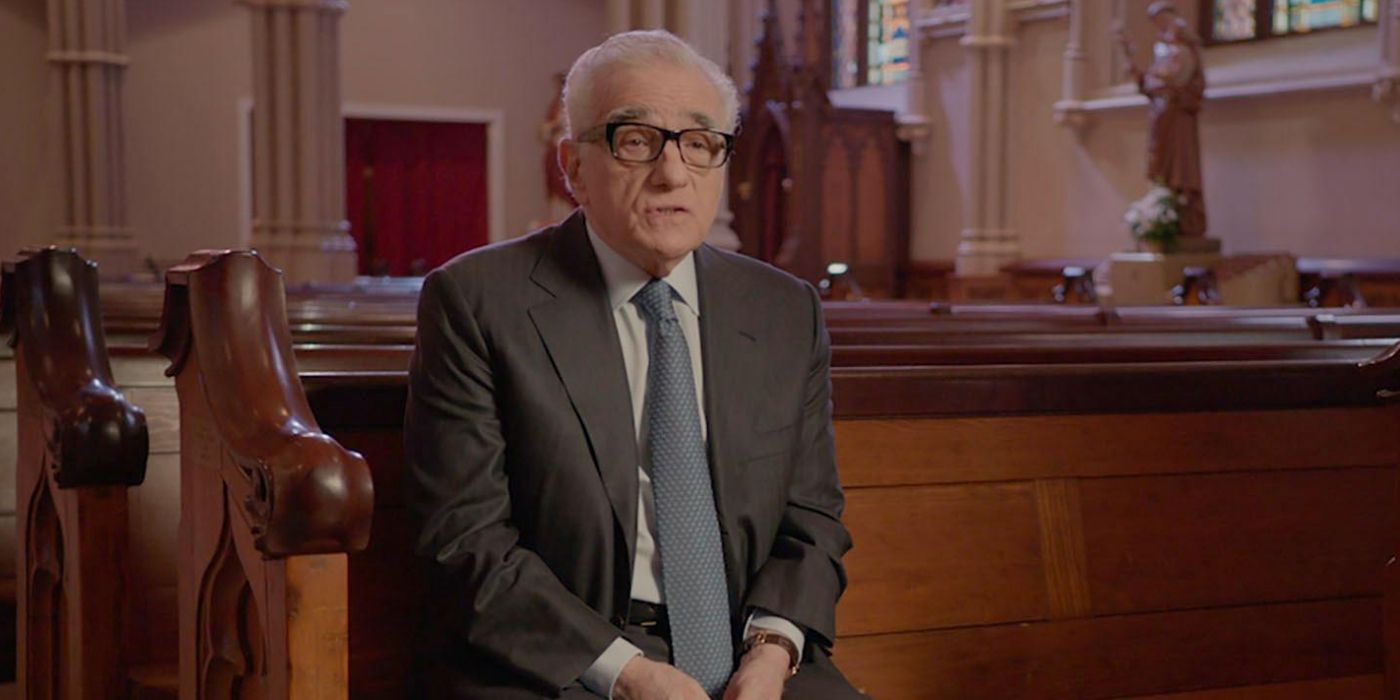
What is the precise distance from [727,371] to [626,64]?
399mm

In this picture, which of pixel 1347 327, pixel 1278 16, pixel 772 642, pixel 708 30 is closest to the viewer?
pixel 772 642

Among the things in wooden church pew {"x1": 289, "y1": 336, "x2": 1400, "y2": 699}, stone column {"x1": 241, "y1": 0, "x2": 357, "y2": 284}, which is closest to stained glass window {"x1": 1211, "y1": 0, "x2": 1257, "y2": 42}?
stone column {"x1": 241, "y1": 0, "x2": 357, "y2": 284}

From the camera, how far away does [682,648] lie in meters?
1.77

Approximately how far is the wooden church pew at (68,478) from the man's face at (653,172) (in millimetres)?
701

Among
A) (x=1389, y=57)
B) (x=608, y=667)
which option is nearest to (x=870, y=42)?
(x=1389, y=57)

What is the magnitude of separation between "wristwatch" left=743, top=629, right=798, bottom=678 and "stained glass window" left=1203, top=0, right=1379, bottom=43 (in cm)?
1010

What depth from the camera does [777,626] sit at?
1.81m

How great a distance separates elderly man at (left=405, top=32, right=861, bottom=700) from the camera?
1.71m

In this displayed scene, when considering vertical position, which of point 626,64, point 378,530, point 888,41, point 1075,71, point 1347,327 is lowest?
point 378,530

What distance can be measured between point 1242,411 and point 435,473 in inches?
57.2

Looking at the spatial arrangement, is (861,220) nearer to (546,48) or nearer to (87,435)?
(546,48)

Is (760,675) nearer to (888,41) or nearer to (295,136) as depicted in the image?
(295,136)

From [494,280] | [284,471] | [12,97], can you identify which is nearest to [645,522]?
[494,280]

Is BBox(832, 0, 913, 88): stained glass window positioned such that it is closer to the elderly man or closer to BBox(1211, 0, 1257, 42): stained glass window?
BBox(1211, 0, 1257, 42): stained glass window
